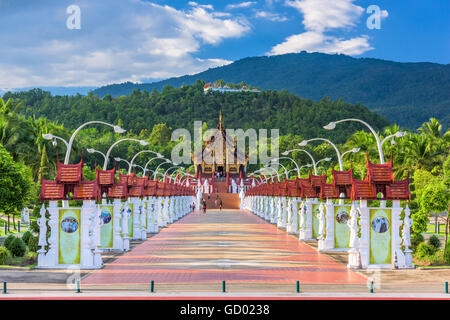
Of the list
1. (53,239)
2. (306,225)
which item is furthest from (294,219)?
(53,239)

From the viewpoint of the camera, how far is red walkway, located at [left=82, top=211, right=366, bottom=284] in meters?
22.4

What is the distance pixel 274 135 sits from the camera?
611 ft

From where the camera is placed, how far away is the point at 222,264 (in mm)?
26906

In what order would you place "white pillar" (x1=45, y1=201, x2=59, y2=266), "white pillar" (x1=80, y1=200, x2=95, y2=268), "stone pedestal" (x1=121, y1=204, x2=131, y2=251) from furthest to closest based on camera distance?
"stone pedestal" (x1=121, y1=204, x2=131, y2=251), "white pillar" (x1=80, y1=200, x2=95, y2=268), "white pillar" (x1=45, y1=201, x2=59, y2=266)

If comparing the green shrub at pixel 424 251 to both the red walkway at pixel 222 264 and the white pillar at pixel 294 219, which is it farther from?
the white pillar at pixel 294 219

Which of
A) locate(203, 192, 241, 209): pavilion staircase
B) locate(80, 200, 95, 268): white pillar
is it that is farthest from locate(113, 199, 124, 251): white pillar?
locate(203, 192, 241, 209): pavilion staircase

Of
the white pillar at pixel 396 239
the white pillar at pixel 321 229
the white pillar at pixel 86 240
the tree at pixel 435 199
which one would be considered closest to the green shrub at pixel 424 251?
the tree at pixel 435 199

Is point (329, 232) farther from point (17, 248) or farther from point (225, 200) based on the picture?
point (225, 200)

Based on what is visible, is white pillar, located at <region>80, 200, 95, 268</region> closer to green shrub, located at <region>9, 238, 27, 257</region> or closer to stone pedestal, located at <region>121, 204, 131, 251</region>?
green shrub, located at <region>9, 238, 27, 257</region>
